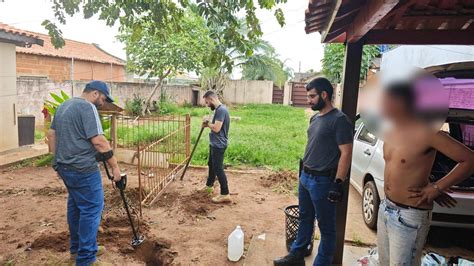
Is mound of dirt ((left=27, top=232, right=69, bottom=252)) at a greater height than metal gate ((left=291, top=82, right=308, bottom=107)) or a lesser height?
lesser

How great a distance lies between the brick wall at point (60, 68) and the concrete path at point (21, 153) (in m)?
5.49

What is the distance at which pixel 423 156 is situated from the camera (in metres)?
1.97

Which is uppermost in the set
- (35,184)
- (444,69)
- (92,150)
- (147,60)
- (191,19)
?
(191,19)

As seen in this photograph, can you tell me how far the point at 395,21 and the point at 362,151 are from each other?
274 cm

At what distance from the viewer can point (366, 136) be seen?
5293 millimetres

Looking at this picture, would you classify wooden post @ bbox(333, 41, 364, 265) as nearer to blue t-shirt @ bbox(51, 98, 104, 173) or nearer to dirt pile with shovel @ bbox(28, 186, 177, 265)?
dirt pile with shovel @ bbox(28, 186, 177, 265)

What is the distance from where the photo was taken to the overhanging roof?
2.05 meters

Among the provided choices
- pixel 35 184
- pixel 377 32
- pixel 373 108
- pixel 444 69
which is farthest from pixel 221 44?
pixel 35 184

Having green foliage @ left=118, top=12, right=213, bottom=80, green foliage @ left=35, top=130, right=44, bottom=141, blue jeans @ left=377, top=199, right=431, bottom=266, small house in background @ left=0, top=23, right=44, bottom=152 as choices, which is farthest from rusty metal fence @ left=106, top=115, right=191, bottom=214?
green foliage @ left=118, top=12, right=213, bottom=80

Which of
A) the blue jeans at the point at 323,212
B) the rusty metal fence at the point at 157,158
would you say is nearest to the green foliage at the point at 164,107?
the rusty metal fence at the point at 157,158

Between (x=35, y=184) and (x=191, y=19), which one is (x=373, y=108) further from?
(x=191, y=19)

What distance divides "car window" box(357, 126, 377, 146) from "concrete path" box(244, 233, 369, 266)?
1.72 metres

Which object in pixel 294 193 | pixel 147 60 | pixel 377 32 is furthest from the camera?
pixel 147 60

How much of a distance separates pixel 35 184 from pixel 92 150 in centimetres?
379
